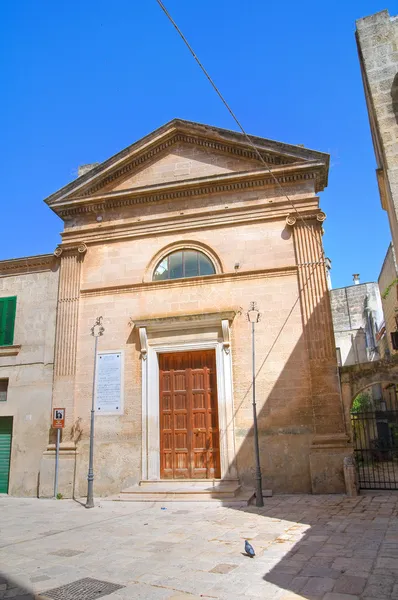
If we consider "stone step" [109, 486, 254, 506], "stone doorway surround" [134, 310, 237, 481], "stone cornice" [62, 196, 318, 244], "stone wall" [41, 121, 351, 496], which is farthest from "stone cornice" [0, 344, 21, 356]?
"stone step" [109, 486, 254, 506]

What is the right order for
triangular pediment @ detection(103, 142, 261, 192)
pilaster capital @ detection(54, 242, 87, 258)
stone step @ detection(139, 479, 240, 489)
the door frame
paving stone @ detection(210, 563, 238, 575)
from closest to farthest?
1. paving stone @ detection(210, 563, 238, 575)
2. stone step @ detection(139, 479, 240, 489)
3. the door frame
4. triangular pediment @ detection(103, 142, 261, 192)
5. pilaster capital @ detection(54, 242, 87, 258)

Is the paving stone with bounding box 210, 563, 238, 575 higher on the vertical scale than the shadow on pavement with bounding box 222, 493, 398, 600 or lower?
lower

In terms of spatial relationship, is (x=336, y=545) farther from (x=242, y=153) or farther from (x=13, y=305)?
(x=13, y=305)

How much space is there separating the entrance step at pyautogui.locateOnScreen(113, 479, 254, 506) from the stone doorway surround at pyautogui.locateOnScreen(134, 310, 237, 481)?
1.07 feet

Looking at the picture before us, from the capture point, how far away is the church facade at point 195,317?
1074cm

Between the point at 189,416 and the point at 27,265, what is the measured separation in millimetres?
6908

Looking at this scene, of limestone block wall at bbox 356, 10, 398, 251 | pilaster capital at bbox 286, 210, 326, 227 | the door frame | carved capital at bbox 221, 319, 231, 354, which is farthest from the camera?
pilaster capital at bbox 286, 210, 326, 227

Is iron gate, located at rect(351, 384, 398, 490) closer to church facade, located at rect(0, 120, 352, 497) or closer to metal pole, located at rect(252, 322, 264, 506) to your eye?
church facade, located at rect(0, 120, 352, 497)

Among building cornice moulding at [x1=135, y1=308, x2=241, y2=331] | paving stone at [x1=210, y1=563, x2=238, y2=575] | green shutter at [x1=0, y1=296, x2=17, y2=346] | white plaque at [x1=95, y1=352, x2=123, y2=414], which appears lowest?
paving stone at [x1=210, y1=563, x2=238, y2=575]

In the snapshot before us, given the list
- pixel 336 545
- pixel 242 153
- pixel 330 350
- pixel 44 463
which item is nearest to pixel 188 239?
pixel 242 153

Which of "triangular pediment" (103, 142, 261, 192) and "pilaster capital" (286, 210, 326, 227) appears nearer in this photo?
"pilaster capital" (286, 210, 326, 227)

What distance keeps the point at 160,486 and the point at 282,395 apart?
3652mm

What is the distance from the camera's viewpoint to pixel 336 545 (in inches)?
230

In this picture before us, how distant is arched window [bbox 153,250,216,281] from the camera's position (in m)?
12.4
